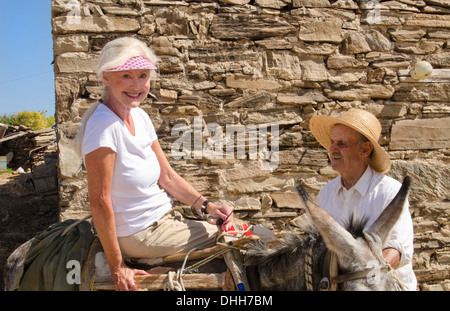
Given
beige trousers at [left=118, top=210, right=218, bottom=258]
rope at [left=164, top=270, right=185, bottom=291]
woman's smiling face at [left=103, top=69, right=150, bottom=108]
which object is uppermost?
woman's smiling face at [left=103, top=69, right=150, bottom=108]

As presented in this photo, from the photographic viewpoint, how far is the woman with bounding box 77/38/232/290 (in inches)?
71.4

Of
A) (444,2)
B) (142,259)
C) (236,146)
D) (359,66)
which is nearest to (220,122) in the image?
(236,146)

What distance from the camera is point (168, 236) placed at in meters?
2.06

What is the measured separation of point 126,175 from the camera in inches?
74.9

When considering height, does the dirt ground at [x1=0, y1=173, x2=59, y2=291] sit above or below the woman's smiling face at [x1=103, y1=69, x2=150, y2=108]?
below

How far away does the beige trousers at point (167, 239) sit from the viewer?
2006 millimetres

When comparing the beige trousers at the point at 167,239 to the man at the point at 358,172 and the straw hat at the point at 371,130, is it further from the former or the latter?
the straw hat at the point at 371,130

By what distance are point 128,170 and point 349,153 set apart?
130 cm

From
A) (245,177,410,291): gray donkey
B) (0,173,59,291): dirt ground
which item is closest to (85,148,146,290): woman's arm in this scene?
(245,177,410,291): gray donkey

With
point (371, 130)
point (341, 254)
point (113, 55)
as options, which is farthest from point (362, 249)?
point (113, 55)

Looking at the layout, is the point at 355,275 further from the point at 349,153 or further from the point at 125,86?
the point at 125,86

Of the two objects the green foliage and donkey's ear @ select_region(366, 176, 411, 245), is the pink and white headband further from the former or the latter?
the green foliage

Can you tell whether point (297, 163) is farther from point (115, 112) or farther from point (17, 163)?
point (17, 163)

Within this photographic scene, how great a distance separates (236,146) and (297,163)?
0.65 meters
